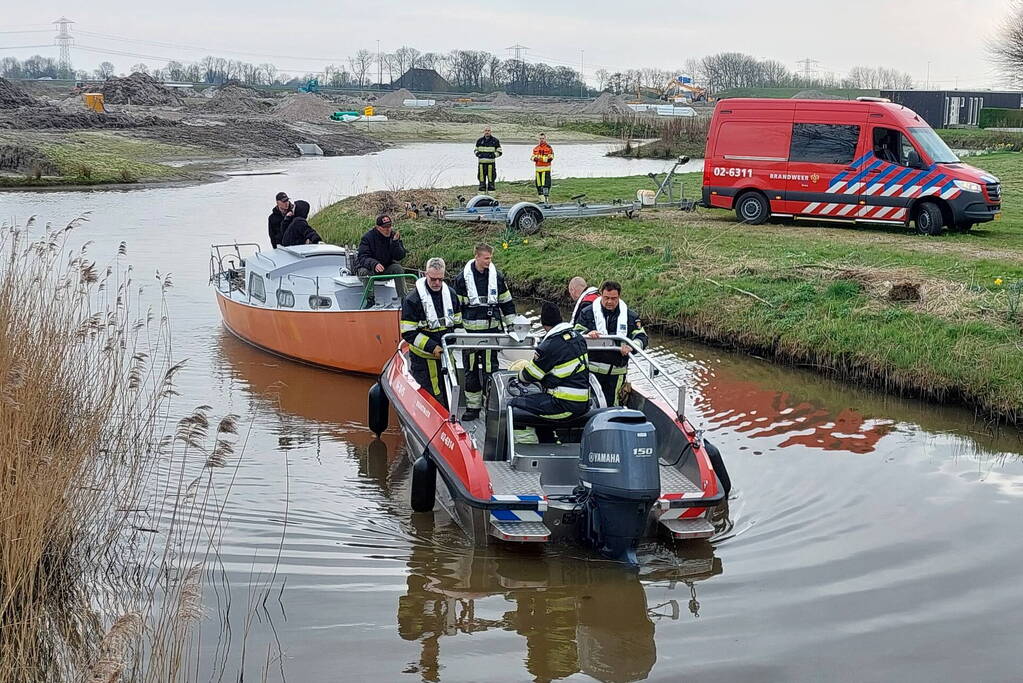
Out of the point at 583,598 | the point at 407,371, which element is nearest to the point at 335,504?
the point at 407,371

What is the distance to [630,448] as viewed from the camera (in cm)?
773

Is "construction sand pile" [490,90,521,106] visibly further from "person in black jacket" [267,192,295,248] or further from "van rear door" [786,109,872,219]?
"person in black jacket" [267,192,295,248]

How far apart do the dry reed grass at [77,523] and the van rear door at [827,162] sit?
46.2 ft

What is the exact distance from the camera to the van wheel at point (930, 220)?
1959 cm

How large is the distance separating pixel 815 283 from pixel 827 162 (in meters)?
5.65

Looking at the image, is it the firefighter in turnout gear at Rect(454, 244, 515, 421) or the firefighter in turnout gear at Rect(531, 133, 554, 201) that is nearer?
the firefighter in turnout gear at Rect(454, 244, 515, 421)

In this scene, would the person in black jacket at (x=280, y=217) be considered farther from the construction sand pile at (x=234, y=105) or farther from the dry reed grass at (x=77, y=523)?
the construction sand pile at (x=234, y=105)

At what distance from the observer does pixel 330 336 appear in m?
13.9

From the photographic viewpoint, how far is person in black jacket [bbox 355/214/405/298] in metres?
13.6

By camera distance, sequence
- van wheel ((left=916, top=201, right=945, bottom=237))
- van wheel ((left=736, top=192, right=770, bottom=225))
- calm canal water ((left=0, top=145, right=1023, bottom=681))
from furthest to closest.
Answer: van wheel ((left=736, top=192, right=770, bottom=225)) < van wheel ((left=916, top=201, right=945, bottom=237)) < calm canal water ((left=0, top=145, right=1023, bottom=681))

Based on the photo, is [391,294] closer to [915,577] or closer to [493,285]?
[493,285]

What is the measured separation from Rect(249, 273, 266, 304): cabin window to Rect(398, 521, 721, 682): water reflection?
23.2 feet

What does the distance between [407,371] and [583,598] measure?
3942 mm

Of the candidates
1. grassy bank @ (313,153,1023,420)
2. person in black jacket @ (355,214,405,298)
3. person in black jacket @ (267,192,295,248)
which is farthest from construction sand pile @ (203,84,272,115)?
person in black jacket @ (355,214,405,298)
